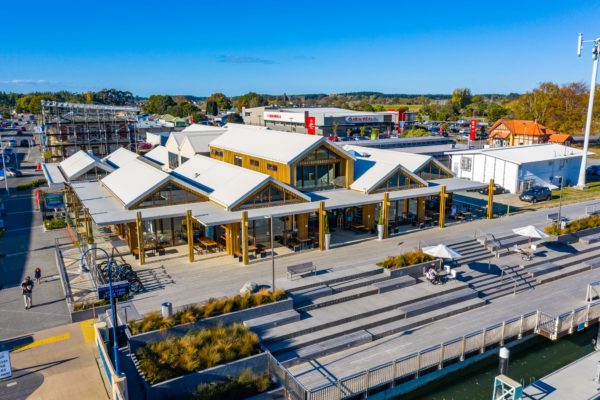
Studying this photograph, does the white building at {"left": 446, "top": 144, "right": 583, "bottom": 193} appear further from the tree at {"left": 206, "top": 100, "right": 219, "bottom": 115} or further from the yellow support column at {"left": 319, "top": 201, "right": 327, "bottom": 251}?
the tree at {"left": 206, "top": 100, "right": 219, "bottom": 115}

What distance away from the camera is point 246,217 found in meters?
22.2

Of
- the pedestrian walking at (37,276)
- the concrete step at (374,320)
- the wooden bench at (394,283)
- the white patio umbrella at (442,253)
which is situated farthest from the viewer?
the pedestrian walking at (37,276)

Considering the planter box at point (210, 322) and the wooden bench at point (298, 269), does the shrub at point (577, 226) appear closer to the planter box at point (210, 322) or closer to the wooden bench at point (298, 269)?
the wooden bench at point (298, 269)

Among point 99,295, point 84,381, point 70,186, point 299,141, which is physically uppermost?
point 299,141

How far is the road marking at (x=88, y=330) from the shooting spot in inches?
670

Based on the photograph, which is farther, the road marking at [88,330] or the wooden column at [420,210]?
the wooden column at [420,210]

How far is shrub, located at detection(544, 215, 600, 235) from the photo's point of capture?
89.4 ft

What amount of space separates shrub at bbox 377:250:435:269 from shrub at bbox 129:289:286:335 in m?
5.83

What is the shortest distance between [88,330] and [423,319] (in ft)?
42.2

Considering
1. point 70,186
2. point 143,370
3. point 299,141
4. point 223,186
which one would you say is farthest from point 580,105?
point 143,370

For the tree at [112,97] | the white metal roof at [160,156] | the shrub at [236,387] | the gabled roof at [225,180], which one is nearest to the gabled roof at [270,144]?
the gabled roof at [225,180]

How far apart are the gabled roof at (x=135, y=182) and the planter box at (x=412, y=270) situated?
10.9 m

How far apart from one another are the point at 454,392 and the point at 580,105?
2880 inches

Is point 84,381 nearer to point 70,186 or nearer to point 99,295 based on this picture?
point 99,295
